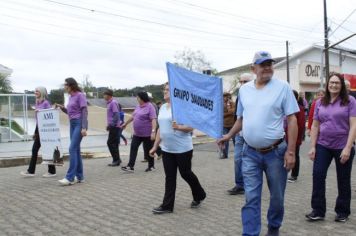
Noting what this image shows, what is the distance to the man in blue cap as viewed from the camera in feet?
14.8

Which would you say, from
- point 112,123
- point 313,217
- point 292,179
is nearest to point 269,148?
point 313,217

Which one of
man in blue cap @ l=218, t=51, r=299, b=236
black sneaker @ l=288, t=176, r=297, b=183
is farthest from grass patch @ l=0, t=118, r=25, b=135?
man in blue cap @ l=218, t=51, r=299, b=236

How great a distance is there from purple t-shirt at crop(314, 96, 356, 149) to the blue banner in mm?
1231

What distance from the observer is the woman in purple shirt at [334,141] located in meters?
5.42

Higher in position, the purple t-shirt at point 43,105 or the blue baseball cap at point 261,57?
the blue baseball cap at point 261,57

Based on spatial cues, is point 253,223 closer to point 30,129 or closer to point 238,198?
point 238,198

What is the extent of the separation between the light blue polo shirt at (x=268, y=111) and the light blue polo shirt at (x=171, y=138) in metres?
1.59

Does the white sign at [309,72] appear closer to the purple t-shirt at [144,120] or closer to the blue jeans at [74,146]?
the purple t-shirt at [144,120]

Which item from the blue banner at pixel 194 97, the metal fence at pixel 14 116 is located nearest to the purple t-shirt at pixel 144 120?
the blue banner at pixel 194 97

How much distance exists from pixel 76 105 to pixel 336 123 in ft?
15.2

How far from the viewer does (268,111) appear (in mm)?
4473

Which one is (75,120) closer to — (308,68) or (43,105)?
(43,105)

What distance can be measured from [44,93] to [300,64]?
113 feet

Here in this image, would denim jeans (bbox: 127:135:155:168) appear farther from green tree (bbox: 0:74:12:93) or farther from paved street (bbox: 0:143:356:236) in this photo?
green tree (bbox: 0:74:12:93)
